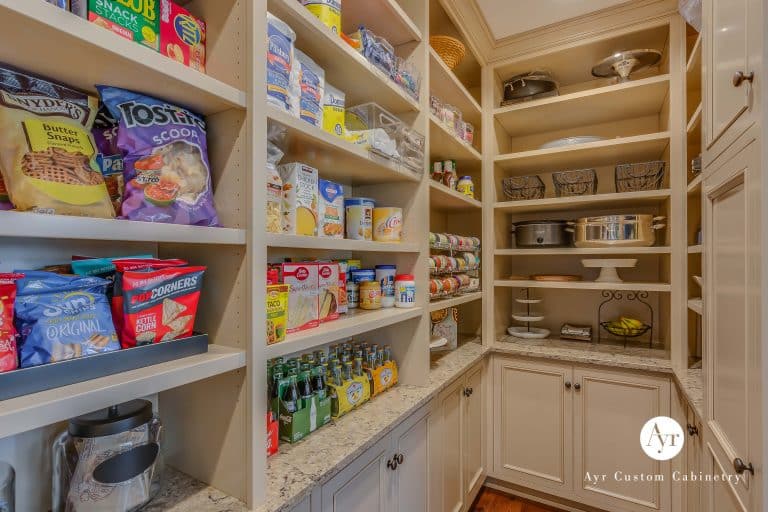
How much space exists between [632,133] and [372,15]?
6.20 feet

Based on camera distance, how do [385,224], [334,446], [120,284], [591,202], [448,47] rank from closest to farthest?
[120,284] < [334,446] < [385,224] < [448,47] < [591,202]

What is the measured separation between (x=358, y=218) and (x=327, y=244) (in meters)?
0.35

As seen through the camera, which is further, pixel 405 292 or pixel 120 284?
pixel 405 292

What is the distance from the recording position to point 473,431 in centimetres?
220

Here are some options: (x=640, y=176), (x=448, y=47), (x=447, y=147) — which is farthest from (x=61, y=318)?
(x=640, y=176)

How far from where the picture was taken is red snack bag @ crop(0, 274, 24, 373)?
0.59m

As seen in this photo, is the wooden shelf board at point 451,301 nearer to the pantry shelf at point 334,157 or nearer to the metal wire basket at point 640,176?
the pantry shelf at point 334,157

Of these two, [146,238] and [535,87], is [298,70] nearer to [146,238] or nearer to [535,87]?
[146,238]

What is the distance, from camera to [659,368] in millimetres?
1945

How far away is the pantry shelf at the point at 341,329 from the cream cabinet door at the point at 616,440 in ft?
3.99

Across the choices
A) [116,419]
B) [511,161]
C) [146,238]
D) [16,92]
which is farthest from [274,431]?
[511,161]

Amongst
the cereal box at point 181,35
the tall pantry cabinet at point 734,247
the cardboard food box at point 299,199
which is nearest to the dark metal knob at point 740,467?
the tall pantry cabinet at point 734,247

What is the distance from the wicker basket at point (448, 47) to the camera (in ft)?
6.53

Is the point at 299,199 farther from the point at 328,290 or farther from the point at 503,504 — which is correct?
the point at 503,504
